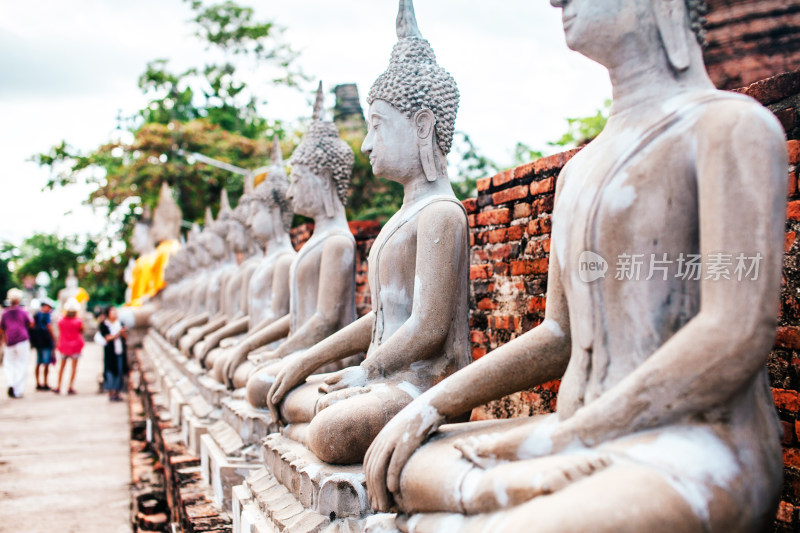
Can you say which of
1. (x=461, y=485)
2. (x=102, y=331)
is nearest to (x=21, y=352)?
(x=102, y=331)

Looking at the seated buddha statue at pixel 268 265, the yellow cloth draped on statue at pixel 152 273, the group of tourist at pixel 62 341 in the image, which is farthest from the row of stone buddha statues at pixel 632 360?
the yellow cloth draped on statue at pixel 152 273

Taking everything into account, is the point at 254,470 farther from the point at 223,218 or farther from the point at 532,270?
the point at 223,218

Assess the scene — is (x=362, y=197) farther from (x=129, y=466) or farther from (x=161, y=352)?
(x=129, y=466)

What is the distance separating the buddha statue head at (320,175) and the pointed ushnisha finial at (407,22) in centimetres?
126

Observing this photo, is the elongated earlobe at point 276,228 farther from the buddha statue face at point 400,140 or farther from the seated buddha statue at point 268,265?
the buddha statue face at point 400,140

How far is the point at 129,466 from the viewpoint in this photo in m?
7.49

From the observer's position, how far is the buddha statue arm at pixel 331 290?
4.19 m

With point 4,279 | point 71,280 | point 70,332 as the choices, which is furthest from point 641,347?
point 4,279

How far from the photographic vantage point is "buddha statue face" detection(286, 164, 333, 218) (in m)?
4.53

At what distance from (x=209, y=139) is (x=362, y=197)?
22.4ft

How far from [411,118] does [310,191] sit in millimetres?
1413

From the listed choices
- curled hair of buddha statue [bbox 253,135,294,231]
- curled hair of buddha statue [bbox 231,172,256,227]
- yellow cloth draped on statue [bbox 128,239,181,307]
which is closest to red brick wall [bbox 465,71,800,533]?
curled hair of buddha statue [bbox 253,135,294,231]

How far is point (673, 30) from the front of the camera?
6.60ft

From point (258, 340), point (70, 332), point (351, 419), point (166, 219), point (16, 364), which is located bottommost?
point (16, 364)
